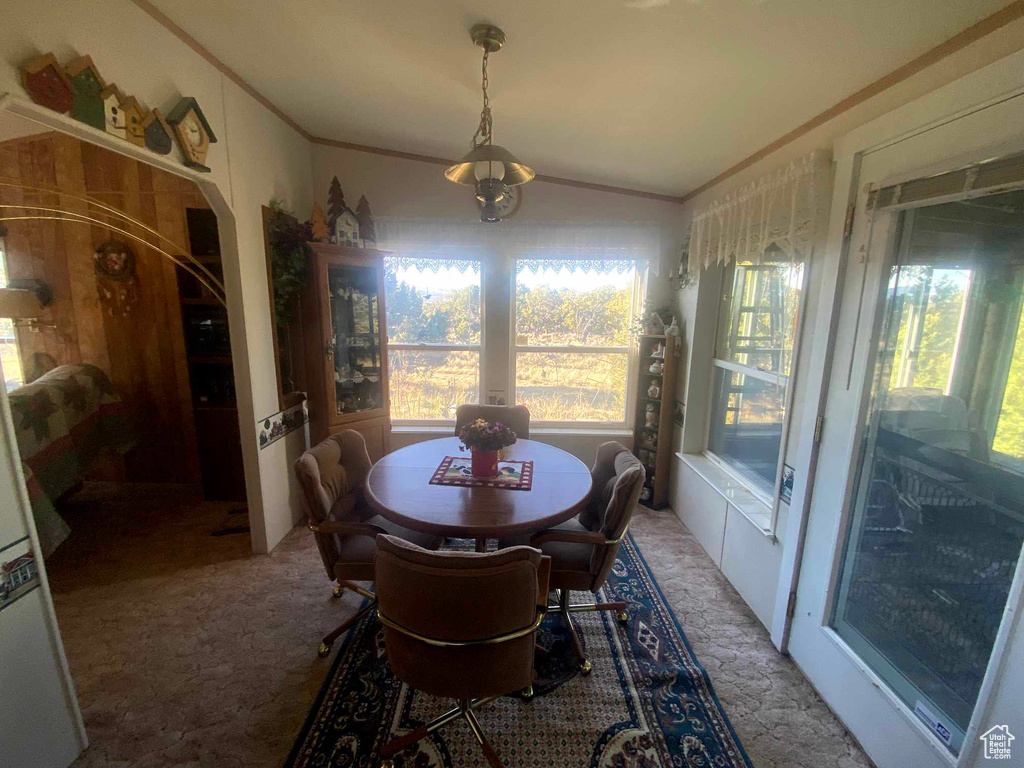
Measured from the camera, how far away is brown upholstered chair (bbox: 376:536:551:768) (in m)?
1.14

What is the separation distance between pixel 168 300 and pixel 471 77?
2879 millimetres

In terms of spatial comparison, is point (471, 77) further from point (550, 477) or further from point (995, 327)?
point (995, 327)

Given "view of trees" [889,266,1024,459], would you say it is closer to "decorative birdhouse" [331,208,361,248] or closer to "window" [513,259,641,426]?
"window" [513,259,641,426]

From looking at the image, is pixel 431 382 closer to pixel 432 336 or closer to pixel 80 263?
pixel 432 336

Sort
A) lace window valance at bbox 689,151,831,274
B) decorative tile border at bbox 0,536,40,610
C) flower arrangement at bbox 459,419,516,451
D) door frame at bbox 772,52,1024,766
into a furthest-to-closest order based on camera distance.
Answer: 1. flower arrangement at bbox 459,419,516,451
2. lace window valance at bbox 689,151,831,274
3. decorative tile border at bbox 0,536,40,610
4. door frame at bbox 772,52,1024,766

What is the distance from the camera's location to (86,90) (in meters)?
1.44

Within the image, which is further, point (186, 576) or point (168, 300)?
point (168, 300)

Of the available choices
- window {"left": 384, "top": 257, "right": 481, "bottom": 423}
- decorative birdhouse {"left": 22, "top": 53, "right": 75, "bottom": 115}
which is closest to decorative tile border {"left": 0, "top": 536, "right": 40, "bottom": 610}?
decorative birdhouse {"left": 22, "top": 53, "right": 75, "bottom": 115}

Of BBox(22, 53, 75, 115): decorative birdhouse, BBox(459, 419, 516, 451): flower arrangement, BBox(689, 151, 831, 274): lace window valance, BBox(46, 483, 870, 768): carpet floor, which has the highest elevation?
BBox(22, 53, 75, 115): decorative birdhouse

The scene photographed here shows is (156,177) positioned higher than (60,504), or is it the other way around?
(156,177)

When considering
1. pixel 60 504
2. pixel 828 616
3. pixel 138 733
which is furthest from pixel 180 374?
pixel 828 616

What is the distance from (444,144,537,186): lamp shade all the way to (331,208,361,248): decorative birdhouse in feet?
5.03

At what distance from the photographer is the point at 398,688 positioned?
5.63ft

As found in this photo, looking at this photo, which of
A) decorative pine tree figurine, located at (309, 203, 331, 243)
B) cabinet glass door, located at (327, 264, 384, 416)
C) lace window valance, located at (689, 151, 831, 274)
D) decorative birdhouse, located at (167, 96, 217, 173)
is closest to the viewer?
lace window valance, located at (689, 151, 831, 274)
